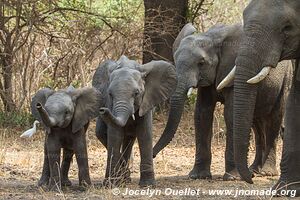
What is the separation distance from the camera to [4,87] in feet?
53.0

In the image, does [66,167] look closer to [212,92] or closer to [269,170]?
[212,92]

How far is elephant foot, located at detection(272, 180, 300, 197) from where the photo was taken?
9.00 metres

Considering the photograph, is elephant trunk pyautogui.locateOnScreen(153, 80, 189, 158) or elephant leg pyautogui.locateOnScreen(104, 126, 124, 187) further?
elephant trunk pyautogui.locateOnScreen(153, 80, 189, 158)

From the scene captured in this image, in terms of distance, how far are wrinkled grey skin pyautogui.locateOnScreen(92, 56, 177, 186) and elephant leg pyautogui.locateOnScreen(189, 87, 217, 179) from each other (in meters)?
0.88

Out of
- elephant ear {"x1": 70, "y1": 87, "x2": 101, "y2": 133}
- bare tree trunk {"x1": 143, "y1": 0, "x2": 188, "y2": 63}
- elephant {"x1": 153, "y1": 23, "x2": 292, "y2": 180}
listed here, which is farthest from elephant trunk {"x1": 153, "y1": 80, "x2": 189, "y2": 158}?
bare tree trunk {"x1": 143, "y1": 0, "x2": 188, "y2": 63}

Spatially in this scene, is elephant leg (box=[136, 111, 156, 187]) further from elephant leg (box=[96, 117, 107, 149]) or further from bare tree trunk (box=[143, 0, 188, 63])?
bare tree trunk (box=[143, 0, 188, 63])

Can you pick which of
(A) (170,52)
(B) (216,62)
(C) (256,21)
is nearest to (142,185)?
(B) (216,62)

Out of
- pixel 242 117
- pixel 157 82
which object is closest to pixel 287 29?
pixel 242 117

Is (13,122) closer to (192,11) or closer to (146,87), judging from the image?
(192,11)

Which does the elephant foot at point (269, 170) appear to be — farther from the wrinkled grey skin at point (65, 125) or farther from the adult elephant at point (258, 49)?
the adult elephant at point (258, 49)

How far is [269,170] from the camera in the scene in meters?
11.8

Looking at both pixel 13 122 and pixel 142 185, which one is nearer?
pixel 142 185

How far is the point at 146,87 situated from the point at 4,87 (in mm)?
6113

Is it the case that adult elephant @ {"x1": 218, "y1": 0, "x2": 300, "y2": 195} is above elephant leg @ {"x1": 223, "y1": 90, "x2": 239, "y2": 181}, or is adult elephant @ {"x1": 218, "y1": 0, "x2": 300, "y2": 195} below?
above
